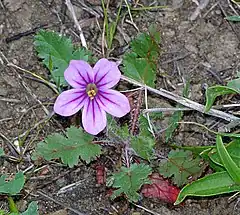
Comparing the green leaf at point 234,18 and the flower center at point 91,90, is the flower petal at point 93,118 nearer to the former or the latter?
the flower center at point 91,90

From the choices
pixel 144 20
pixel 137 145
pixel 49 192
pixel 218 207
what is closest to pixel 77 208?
pixel 49 192

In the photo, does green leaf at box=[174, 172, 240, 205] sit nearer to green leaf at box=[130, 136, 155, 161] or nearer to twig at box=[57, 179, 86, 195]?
green leaf at box=[130, 136, 155, 161]

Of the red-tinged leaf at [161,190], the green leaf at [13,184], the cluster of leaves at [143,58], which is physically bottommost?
the red-tinged leaf at [161,190]

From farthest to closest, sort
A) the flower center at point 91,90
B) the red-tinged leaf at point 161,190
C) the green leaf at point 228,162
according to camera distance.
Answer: the red-tinged leaf at point 161,190
the flower center at point 91,90
the green leaf at point 228,162

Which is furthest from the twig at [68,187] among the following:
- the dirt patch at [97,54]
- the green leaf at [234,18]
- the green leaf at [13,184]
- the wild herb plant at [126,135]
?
the green leaf at [234,18]

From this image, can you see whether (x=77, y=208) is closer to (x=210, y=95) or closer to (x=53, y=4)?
(x=210, y=95)

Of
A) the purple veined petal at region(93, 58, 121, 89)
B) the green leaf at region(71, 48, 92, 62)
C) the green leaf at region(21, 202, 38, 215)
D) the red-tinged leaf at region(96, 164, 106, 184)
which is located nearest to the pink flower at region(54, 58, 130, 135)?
the purple veined petal at region(93, 58, 121, 89)
